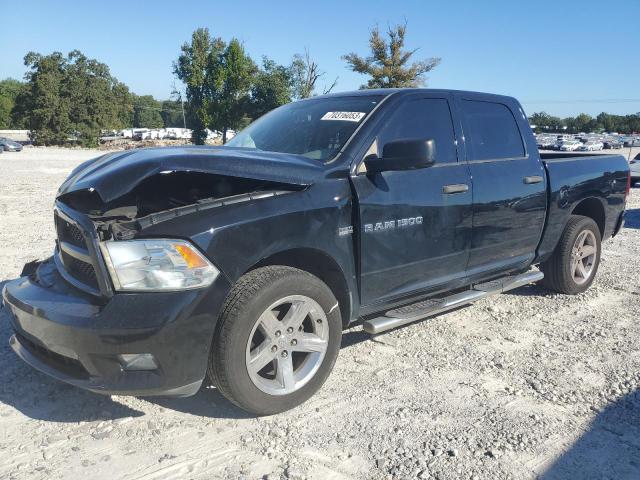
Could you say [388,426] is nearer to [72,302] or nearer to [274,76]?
[72,302]

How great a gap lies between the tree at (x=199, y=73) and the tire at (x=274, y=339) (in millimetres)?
46480

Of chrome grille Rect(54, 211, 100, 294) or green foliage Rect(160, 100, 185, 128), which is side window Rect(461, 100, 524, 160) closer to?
chrome grille Rect(54, 211, 100, 294)

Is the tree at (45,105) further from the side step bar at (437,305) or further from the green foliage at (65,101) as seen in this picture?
the side step bar at (437,305)

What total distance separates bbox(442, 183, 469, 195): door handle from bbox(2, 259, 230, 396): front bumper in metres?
1.86

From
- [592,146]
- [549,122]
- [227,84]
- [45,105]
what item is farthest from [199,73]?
[549,122]

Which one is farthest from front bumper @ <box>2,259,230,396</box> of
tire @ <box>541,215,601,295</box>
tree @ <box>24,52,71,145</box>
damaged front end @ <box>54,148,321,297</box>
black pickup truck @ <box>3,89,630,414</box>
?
tree @ <box>24,52,71,145</box>

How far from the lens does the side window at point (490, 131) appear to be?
4262 millimetres

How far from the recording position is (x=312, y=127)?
3.89 meters

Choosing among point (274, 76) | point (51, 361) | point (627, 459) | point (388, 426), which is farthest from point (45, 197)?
point (274, 76)

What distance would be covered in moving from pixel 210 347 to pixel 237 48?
4788 cm

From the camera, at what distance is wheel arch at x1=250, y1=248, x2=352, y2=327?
123 inches

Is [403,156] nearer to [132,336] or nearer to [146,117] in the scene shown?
[132,336]

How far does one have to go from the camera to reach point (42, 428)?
2914 millimetres

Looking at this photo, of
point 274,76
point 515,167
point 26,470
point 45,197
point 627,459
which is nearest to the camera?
point 26,470
